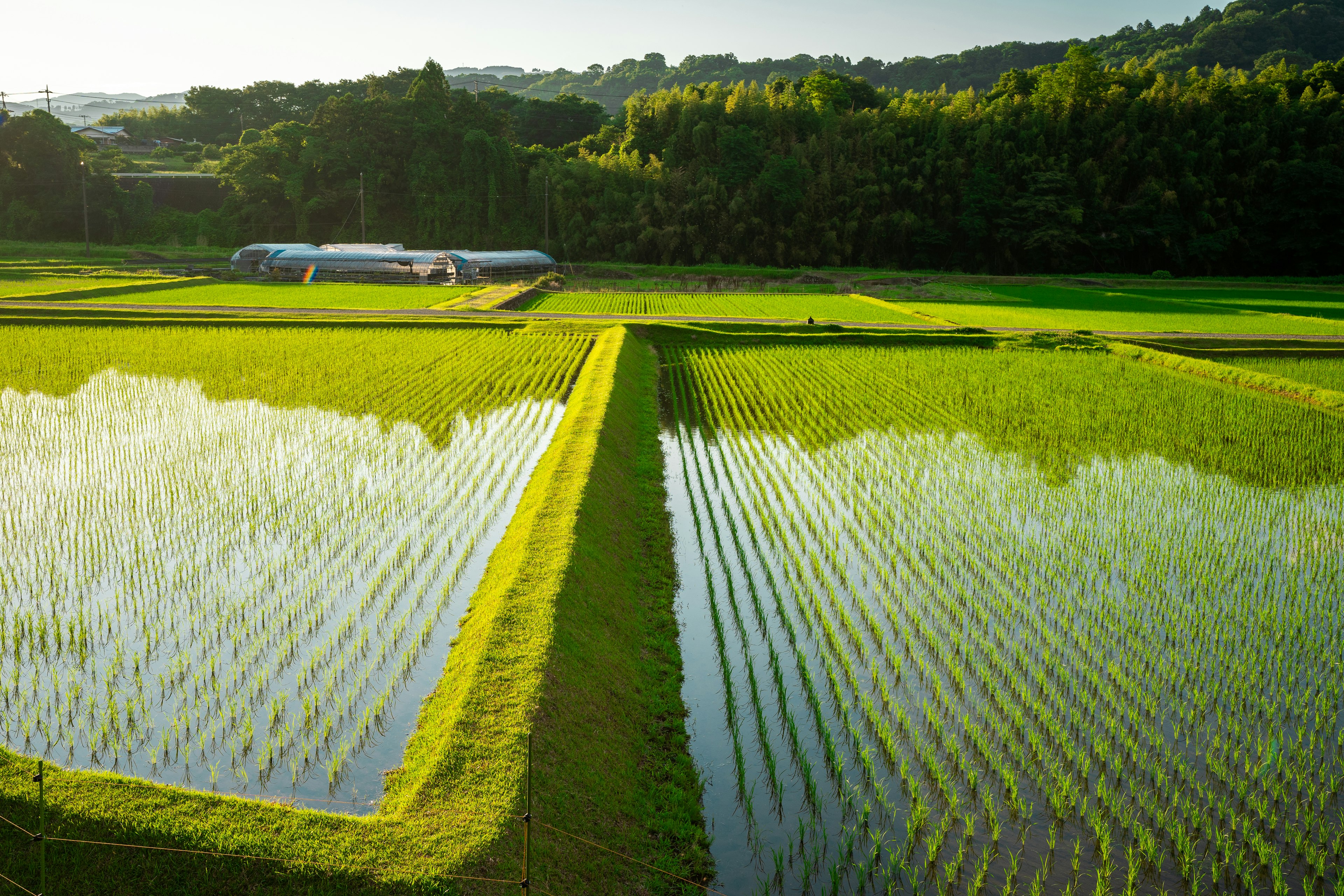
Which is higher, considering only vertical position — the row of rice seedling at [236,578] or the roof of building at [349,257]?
the roof of building at [349,257]

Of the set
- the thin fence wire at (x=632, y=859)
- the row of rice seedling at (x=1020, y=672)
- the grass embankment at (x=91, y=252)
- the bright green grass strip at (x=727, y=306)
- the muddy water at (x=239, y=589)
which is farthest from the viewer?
the grass embankment at (x=91, y=252)

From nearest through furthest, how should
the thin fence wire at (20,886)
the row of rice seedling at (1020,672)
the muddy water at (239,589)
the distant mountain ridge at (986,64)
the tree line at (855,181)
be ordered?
the thin fence wire at (20,886)
the row of rice seedling at (1020,672)
the muddy water at (239,589)
the tree line at (855,181)
the distant mountain ridge at (986,64)

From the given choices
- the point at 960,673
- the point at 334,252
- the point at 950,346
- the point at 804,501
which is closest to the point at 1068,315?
the point at 950,346

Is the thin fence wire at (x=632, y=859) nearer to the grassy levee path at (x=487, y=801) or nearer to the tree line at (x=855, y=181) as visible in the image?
the grassy levee path at (x=487, y=801)

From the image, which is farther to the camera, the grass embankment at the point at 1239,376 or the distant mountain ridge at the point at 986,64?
the distant mountain ridge at the point at 986,64

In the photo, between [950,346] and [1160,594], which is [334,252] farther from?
[1160,594]

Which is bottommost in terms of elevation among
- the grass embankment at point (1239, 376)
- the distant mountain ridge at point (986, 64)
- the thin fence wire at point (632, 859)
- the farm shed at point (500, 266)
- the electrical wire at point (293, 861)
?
the thin fence wire at point (632, 859)

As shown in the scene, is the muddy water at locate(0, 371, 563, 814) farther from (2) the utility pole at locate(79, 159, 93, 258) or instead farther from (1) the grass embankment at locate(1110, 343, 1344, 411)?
(2) the utility pole at locate(79, 159, 93, 258)

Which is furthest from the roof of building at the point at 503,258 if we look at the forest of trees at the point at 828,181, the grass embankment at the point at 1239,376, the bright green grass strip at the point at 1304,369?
the bright green grass strip at the point at 1304,369

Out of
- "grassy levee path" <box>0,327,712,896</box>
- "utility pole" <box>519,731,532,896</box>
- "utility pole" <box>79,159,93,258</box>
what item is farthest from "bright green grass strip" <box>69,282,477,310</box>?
"utility pole" <box>519,731,532,896</box>
